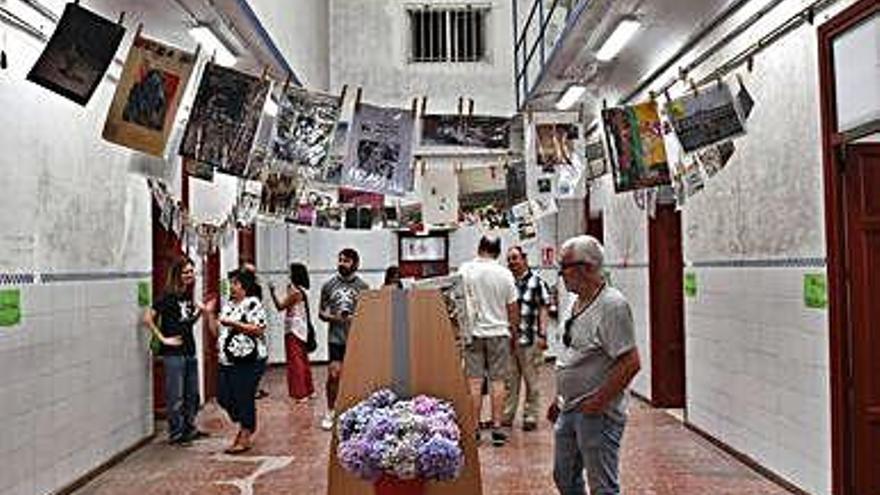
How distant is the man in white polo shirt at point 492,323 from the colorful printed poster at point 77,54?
3808 mm

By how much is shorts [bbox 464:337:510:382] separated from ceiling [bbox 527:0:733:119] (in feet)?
9.48

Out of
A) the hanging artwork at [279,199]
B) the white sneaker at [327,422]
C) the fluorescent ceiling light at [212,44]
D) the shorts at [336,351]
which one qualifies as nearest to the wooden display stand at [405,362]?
the fluorescent ceiling light at [212,44]

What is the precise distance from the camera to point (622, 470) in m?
6.96

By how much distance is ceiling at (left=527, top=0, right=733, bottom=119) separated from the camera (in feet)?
25.3

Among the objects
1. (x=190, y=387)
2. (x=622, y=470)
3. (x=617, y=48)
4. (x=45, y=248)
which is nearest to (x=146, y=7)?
(x=45, y=248)

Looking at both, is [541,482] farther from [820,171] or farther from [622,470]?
[820,171]

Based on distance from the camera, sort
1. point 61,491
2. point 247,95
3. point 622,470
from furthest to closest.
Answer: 1. point 622,470
2. point 61,491
3. point 247,95

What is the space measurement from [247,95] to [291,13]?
7.72 meters

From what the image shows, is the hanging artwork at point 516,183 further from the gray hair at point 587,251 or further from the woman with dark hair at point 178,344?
the gray hair at point 587,251

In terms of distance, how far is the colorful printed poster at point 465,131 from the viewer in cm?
730

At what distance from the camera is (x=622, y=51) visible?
935cm

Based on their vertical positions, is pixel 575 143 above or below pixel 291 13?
below

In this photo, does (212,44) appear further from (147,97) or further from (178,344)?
(147,97)

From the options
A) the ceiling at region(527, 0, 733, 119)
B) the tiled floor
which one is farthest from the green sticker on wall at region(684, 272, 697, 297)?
the ceiling at region(527, 0, 733, 119)
